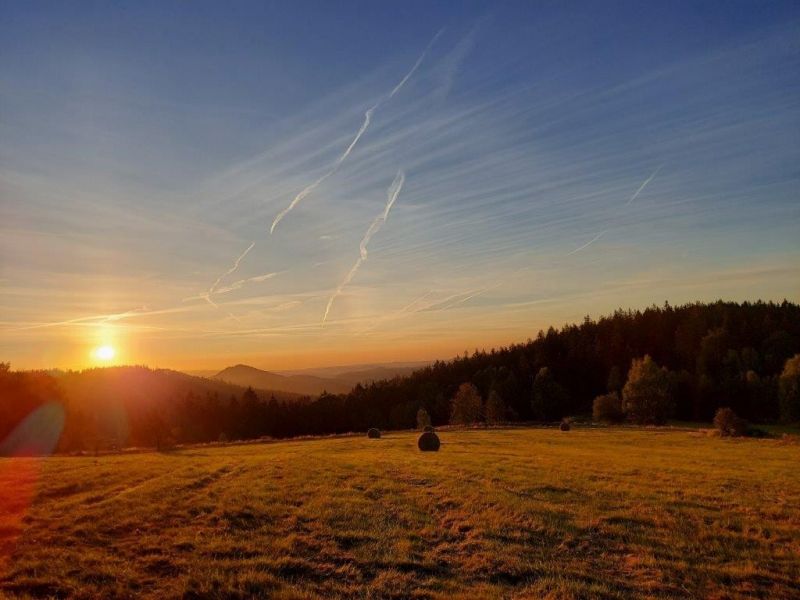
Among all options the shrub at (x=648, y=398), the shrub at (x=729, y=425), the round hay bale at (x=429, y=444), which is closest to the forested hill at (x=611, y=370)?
the shrub at (x=648, y=398)

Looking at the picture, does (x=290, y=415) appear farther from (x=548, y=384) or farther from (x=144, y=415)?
(x=548, y=384)

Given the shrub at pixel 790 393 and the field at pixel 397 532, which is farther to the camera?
the shrub at pixel 790 393

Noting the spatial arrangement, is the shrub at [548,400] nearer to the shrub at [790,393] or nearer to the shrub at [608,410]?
the shrub at [608,410]

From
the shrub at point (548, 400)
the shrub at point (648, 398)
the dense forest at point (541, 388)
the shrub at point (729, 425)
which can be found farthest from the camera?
the shrub at point (548, 400)

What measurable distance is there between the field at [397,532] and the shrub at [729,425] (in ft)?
121

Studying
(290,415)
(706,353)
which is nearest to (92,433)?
(290,415)

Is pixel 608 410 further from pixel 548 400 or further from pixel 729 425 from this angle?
pixel 729 425

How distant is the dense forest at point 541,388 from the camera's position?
112500 millimetres

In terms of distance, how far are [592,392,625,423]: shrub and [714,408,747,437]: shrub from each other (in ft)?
111

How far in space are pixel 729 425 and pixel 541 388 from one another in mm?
66236

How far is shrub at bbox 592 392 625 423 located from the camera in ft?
324

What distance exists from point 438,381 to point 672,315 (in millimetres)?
83126

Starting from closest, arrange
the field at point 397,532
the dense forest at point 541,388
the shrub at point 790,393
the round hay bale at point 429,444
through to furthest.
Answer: the field at point 397,532 → the round hay bale at point 429,444 → the shrub at point 790,393 → the dense forest at point 541,388

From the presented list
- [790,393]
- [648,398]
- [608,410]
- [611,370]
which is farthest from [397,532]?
[611,370]
